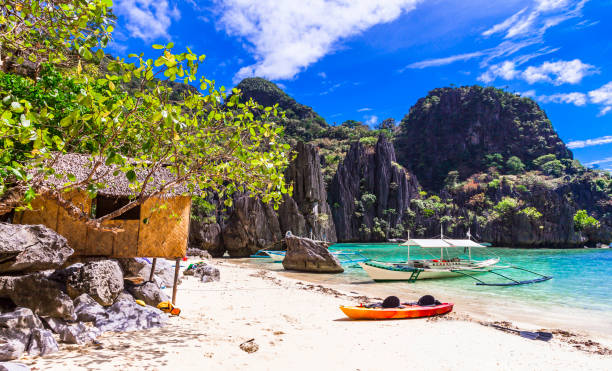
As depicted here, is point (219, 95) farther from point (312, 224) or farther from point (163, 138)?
point (312, 224)

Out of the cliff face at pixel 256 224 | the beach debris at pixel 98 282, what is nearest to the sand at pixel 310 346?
the beach debris at pixel 98 282

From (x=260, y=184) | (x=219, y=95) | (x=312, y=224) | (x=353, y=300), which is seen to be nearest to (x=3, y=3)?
(x=219, y=95)

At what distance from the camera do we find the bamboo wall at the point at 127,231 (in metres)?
8.12

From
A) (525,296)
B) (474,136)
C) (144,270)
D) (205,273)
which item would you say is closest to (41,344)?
(144,270)

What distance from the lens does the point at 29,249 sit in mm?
5918

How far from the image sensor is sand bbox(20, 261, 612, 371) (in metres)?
5.03

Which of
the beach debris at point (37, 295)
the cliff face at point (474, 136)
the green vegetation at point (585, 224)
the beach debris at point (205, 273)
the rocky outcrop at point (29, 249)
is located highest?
the cliff face at point (474, 136)

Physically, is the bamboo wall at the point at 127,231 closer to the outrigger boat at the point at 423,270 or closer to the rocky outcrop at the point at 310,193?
the outrigger boat at the point at 423,270

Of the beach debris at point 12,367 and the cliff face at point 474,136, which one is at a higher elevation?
the cliff face at point 474,136

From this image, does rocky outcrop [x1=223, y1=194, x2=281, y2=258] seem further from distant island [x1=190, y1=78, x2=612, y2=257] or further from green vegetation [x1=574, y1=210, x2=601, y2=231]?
green vegetation [x1=574, y1=210, x2=601, y2=231]

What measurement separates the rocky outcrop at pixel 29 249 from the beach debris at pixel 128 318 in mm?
1361

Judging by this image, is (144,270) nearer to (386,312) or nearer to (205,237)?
(386,312)

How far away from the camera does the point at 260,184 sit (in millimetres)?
5633

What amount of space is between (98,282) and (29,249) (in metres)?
1.42
